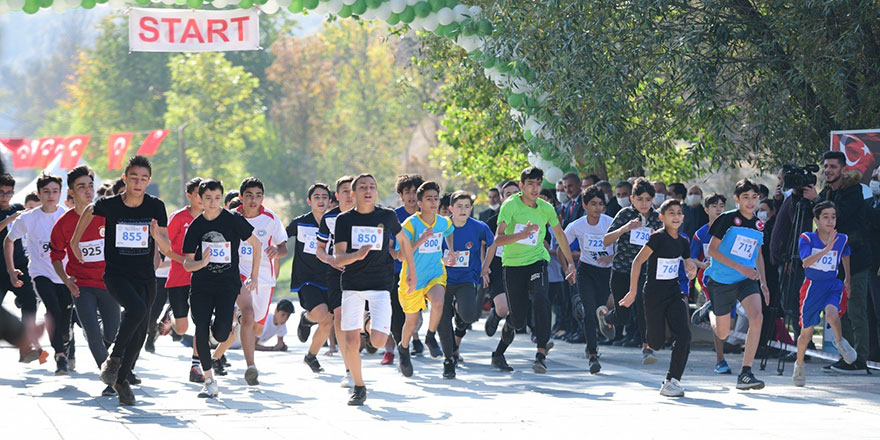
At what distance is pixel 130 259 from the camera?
9352 millimetres

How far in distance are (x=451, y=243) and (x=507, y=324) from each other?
93 cm

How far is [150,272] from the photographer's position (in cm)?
949

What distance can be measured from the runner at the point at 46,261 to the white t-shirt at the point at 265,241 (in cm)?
178

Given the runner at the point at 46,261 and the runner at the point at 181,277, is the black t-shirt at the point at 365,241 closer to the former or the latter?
the runner at the point at 181,277

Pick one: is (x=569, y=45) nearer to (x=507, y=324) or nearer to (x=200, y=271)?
(x=507, y=324)

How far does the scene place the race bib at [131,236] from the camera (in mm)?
9281

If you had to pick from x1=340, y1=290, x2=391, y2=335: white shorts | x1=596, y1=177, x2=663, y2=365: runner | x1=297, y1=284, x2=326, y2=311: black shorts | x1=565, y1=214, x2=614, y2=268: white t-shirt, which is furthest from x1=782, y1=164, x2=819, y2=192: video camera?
x1=297, y1=284, x2=326, y2=311: black shorts

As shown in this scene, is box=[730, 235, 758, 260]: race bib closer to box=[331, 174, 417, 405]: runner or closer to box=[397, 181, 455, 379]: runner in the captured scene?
box=[397, 181, 455, 379]: runner

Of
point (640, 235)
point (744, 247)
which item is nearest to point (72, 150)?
point (640, 235)

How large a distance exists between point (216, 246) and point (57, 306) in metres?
2.89

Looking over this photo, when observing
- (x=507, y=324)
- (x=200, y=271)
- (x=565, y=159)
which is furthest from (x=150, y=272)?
(x=565, y=159)

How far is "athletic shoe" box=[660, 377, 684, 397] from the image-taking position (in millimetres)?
9641

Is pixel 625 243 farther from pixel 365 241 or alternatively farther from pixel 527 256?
pixel 365 241

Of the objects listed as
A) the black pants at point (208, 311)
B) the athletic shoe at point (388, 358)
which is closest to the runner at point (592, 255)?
the athletic shoe at point (388, 358)
